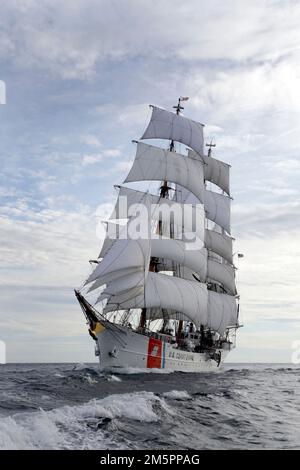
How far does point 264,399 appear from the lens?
3328cm

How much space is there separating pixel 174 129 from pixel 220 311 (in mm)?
27579

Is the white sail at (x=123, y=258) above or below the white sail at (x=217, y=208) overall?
below

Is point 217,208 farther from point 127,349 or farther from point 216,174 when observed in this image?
point 127,349

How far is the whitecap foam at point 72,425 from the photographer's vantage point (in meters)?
14.4

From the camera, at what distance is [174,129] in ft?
225

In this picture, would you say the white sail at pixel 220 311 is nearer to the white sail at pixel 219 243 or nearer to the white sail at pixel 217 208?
the white sail at pixel 219 243

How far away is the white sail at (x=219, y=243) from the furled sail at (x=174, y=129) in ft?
44.3

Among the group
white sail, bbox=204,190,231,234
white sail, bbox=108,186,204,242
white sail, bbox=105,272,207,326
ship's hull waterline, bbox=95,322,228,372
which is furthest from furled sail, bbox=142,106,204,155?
ship's hull waterline, bbox=95,322,228,372

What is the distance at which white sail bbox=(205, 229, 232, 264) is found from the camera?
7581cm

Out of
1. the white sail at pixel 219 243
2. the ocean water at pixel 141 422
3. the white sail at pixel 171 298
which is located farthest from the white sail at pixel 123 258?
the white sail at pixel 219 243

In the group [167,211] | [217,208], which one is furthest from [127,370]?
[217,208]

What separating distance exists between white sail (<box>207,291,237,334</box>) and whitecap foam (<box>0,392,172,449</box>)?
46.5m
